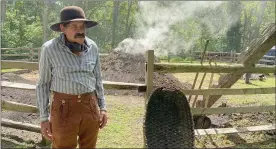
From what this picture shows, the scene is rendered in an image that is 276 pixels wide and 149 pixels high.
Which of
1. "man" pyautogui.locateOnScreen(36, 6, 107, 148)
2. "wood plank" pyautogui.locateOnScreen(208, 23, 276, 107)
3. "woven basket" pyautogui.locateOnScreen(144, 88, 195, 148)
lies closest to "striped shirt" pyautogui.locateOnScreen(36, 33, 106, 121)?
"man" pyautogui.locateOnScreen(36, 6, 107, 148)

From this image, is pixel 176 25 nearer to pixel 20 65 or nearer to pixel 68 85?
pixel 20 65

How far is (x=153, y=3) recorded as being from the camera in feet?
87.5

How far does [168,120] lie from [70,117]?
2.34m

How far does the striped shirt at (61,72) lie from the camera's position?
2752 millimetres

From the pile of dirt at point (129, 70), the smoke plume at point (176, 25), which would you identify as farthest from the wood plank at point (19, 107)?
the smoke plume at point (176, 25)

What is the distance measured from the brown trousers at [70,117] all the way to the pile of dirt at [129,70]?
8.66 metres

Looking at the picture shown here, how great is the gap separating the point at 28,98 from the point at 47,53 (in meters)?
6.14

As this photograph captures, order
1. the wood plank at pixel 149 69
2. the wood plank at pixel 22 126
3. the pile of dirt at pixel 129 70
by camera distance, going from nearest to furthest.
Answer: the wood plank at pixel 149 69 < the wood plank at pixel 22 126 < the pile of dirt at pixel 129 70

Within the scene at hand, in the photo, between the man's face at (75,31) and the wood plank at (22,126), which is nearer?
the man's face at (75,31)

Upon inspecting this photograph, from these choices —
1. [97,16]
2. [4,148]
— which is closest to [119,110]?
[4,148]

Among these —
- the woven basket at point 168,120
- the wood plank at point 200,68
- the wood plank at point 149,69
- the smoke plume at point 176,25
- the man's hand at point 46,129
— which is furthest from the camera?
the smoke plume at point 176,25

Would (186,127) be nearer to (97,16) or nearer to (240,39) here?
(97,16)

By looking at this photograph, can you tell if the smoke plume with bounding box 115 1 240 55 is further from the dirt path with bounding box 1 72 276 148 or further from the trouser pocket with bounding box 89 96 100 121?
the trouser pocket with bounding box 89 96 100 121

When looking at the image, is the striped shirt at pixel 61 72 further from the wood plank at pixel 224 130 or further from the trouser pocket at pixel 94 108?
the wood plank at pixel 224 130
